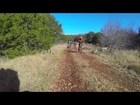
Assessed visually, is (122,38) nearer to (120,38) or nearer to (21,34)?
(120,38)

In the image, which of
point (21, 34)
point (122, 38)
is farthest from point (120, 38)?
point (21, 34)

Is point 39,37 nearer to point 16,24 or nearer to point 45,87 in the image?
point 16,24

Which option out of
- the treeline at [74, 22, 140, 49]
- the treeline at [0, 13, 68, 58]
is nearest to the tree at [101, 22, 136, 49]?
the treeline at [74, 22, 140, 49]

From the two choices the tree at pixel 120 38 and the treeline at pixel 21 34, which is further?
the tree at pixel 120 38

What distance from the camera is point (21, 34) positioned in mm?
17375

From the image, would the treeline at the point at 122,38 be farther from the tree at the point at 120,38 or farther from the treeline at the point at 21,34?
the treeline at the point at 21,34

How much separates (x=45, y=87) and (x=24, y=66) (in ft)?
13.7

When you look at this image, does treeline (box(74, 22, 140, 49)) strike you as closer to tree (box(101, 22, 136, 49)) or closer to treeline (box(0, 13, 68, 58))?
tree (box(101, 22, 136, 49))

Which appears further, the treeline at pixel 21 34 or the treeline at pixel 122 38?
the treeline at pixel 122 38

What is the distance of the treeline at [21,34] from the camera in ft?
51.0

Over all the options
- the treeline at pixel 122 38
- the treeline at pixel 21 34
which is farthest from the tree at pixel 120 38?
the treeline at pixel 21 34
